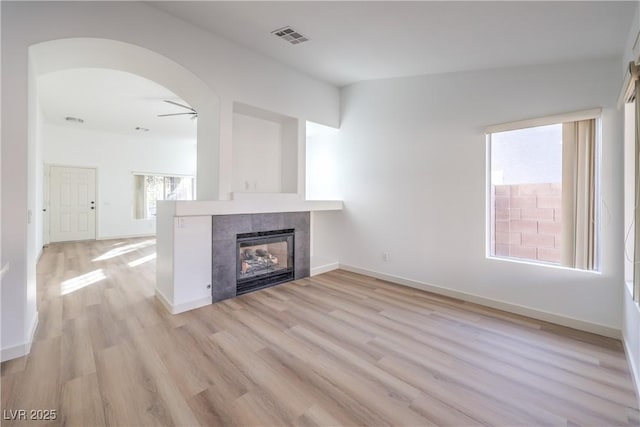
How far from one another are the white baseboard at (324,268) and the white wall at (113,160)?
22.6 feet

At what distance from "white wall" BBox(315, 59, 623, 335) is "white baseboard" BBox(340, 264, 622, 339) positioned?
0.01 meters

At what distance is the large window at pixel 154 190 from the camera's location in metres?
8.85

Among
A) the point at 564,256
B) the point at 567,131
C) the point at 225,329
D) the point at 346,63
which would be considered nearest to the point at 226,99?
the point at 346,63

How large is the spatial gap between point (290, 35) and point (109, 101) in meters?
4.48

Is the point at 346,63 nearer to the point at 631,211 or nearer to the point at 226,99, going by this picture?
the point at 226,99

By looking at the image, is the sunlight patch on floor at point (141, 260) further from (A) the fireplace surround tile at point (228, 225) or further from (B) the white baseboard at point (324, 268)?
(B) the white baseboard at point (324, 268)

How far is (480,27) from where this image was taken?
2.53 metres

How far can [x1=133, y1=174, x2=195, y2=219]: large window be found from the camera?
8.85 metres

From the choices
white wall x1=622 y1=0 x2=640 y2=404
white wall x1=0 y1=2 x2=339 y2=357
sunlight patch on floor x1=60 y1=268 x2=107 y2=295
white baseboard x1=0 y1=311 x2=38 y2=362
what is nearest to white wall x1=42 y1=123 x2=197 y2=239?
sunlight patch on floor x1=60 y1=268 x2=107 y2=295

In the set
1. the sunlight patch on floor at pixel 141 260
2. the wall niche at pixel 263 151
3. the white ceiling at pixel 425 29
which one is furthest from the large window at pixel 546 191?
the sunlight patch on floor at pixel 141 260

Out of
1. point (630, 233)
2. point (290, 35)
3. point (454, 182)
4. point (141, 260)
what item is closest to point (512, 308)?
point (630, 233)

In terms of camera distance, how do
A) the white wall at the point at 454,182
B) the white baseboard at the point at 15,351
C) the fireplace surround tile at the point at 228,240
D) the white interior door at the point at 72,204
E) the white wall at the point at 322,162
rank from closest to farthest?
the white baseboard at the point at 15,351 → the white wall at the point at 454,182 → the fireplace surround tile at the point at 228,240 → the white wall at the point at 322,162 → the white interior door at the point at 72,204

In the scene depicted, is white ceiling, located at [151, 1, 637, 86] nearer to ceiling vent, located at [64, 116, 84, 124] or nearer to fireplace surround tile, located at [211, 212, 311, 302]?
fireplace surround tile, located at [211, 212, 311, 302]

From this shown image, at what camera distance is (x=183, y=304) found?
10.3 feet
